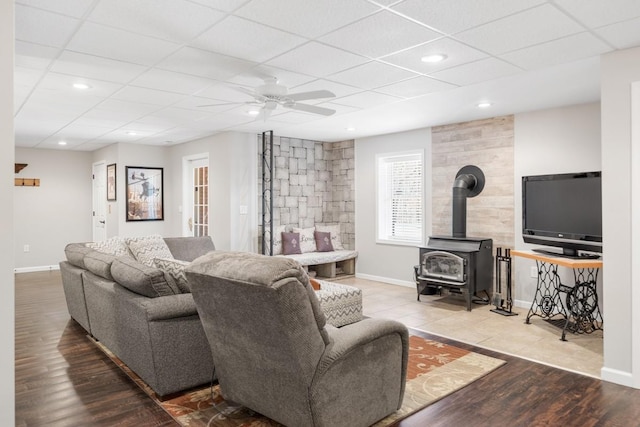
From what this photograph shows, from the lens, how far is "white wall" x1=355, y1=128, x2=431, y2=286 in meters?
6.24

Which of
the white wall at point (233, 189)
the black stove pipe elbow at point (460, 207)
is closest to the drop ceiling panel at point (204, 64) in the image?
the white wall at point (233, 189)

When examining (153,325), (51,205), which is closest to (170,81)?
(153,325)

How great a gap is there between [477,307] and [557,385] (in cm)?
221

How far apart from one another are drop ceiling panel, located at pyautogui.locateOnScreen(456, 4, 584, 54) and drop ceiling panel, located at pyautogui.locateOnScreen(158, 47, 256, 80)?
1635 millimetres

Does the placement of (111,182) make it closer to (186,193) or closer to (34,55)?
(186,193)

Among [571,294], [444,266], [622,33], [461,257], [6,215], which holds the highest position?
[622,33]

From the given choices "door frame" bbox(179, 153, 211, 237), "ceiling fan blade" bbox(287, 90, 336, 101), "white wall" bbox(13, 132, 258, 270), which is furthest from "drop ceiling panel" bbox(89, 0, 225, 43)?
"door frame" bbox(179, 153, 211, 237)

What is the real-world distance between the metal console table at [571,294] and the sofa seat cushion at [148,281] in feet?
10.8

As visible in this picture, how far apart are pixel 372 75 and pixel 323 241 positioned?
12.8ft

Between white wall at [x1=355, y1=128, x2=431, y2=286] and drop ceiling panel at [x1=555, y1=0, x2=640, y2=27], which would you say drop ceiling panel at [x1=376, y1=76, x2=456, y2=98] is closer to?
drop ceiling panel at [x1=555, y1=0, x2=640, y2=27]

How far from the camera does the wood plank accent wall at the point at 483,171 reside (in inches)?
208

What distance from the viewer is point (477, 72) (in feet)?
11.6

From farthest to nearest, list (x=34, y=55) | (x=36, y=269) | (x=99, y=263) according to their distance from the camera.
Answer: (x=36, y=269), (x=99, y=263), (x=34, y=55)

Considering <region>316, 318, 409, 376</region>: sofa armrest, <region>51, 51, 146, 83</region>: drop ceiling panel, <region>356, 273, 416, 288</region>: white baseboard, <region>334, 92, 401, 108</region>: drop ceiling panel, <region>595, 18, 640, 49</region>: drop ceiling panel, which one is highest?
<region>334, 92, 401, 108</region>: drop ceiling panel
